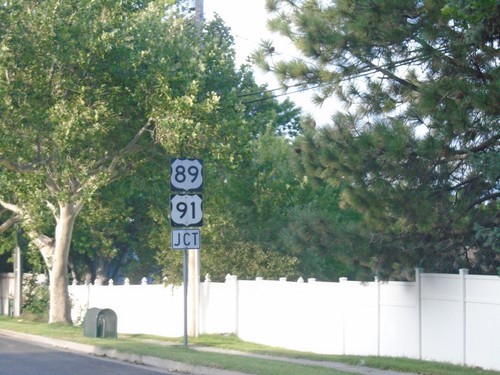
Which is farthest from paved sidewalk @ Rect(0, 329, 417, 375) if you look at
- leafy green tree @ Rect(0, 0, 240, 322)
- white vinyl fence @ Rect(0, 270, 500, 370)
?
leafy green tree @ Rect(0, 0, 240, 322)

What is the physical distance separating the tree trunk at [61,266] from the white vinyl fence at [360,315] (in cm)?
300

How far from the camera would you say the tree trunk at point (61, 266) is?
28.3m

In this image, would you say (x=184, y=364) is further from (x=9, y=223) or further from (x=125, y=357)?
(x=9, y=223)

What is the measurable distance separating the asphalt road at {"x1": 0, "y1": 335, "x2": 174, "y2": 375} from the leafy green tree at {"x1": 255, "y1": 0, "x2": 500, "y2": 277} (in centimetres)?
481

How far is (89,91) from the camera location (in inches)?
984

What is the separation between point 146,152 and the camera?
27.2m

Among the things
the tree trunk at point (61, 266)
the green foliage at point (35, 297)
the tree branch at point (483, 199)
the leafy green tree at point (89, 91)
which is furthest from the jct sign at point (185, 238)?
the green foliage at point (35, 297)

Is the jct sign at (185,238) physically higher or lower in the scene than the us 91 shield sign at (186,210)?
lower

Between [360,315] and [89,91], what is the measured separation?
10.1m

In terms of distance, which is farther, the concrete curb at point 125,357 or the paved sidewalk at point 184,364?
the paved sidewalk at point 184,364

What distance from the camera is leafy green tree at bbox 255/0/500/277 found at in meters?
14.4

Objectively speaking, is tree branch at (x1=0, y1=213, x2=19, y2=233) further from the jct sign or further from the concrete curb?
the jct sign

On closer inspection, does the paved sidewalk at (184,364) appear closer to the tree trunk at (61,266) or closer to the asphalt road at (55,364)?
the asphalt road at (55,364)

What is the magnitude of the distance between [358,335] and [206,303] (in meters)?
7.33
